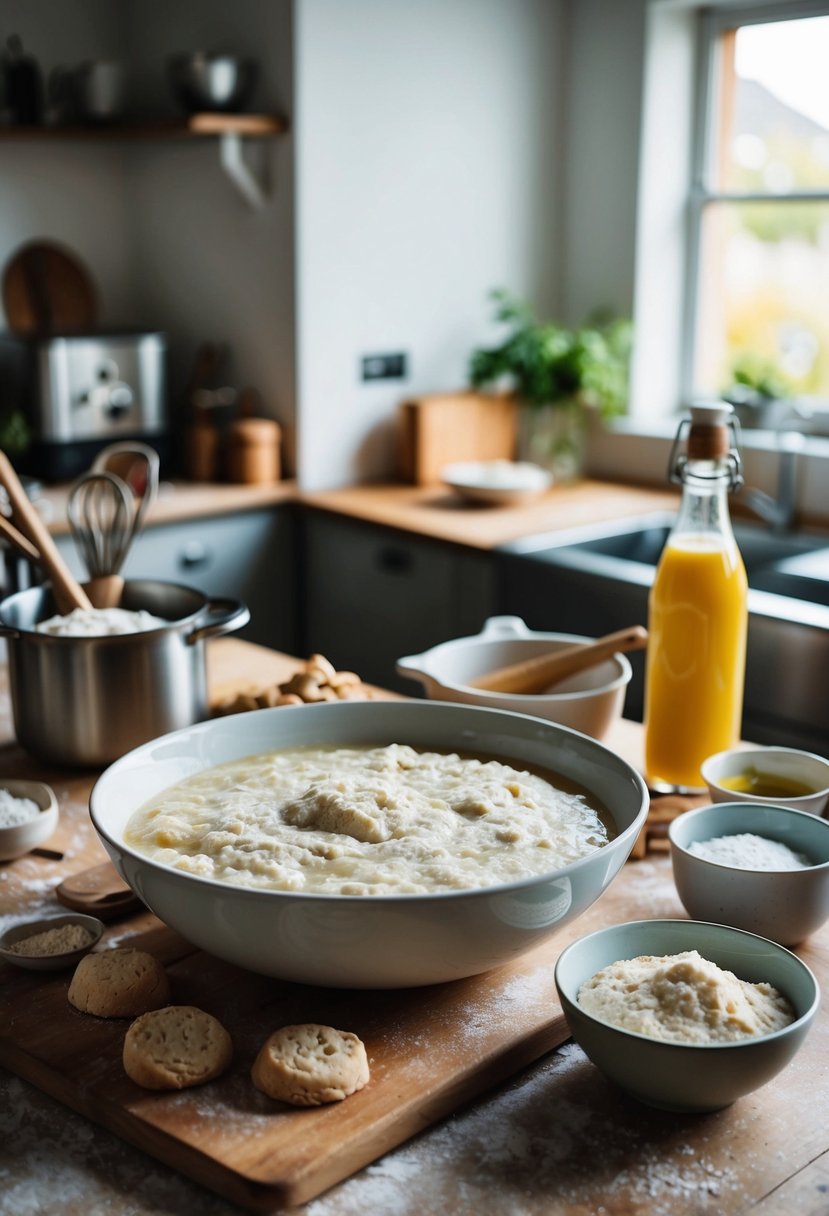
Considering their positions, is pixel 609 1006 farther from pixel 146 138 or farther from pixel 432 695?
pixel 146 138

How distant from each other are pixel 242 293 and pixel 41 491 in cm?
73

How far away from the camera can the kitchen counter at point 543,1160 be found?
75 cm

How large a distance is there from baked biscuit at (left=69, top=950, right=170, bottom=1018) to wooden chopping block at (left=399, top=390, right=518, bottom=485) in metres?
2.46

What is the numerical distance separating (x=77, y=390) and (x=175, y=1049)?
7.99 ft

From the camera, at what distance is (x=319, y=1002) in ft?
3.03

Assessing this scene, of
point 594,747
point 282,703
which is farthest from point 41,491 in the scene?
point 594,747

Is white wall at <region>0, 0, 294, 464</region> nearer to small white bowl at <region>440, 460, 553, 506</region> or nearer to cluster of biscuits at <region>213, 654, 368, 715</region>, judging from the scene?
small white bowl at <region>440, 460, 553, 506</region>

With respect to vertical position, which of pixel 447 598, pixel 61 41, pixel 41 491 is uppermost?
pixel 61 41

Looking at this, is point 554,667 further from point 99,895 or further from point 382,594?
point 382,594

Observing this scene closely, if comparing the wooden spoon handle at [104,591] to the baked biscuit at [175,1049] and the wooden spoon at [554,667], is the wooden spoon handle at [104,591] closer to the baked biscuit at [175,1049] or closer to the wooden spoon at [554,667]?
the wooden spoon at [554,667]

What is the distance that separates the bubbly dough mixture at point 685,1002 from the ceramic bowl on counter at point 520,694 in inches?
15.8

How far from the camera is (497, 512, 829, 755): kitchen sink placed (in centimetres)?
219

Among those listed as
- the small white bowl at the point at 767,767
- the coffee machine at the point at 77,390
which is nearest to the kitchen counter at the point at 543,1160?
the small white bowl at the point at 767,767

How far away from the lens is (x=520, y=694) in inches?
51.8
